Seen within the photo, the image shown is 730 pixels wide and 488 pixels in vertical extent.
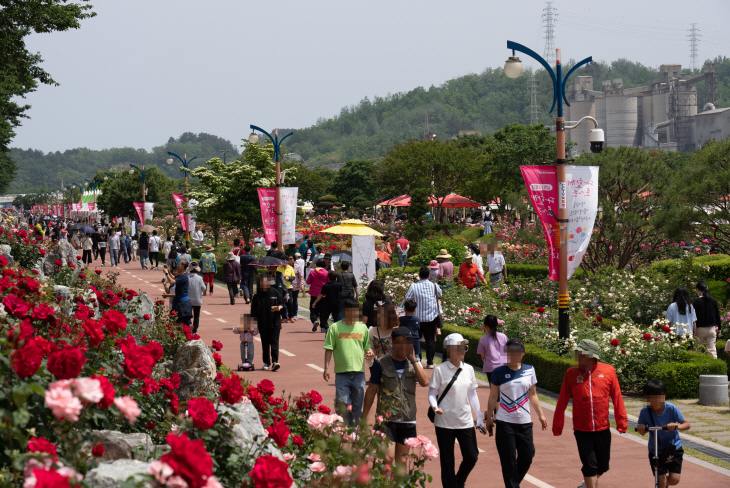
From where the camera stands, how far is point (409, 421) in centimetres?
663

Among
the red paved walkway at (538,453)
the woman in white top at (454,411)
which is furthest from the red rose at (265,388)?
the red paved walkway at (538,453)

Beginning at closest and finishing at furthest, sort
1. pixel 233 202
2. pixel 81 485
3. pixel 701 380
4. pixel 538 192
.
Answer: pixel 81 485 < pixel 701 380 < pixel 538 192 < pixel 233 202

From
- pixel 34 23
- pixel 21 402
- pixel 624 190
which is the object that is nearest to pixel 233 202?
pixel 34 23

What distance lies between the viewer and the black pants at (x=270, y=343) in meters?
12.0

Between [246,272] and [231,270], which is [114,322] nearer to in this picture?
[246,272]

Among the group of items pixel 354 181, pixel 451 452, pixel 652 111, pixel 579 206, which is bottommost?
pixel 451 452

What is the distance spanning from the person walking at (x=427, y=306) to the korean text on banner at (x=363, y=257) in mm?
7401

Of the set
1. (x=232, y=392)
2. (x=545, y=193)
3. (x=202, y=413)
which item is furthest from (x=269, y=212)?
(x=202, y=413)

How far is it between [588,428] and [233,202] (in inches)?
1026

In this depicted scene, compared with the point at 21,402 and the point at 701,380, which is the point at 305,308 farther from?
the point at 21,402

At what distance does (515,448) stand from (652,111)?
148 meters

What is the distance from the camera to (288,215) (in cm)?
2111

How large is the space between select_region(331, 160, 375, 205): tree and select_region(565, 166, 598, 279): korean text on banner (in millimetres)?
72624

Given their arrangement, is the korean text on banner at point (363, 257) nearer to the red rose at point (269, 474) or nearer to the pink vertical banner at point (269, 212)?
the pink vertical banner at point (269, 212)
